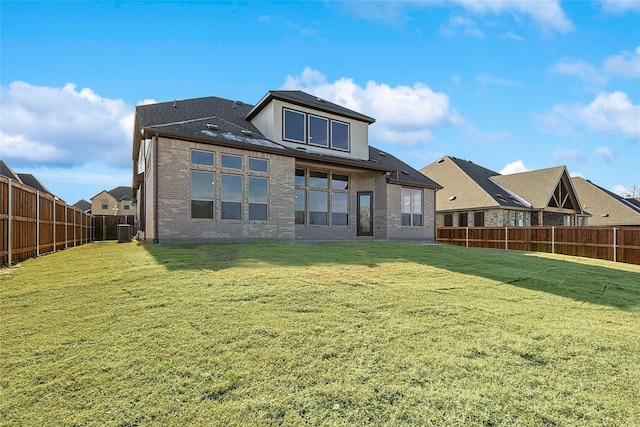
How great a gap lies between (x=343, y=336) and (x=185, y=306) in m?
2.13

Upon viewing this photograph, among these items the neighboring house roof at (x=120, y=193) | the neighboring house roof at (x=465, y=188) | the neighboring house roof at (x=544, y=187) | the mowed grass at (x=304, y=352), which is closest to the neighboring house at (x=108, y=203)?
the neighboring house roof at (x=120, y=193)

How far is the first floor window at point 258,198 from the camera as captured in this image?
1242cm

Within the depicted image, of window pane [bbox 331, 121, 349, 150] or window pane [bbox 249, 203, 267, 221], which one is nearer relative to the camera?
window pane [bbox 249, 203, 267, 221]

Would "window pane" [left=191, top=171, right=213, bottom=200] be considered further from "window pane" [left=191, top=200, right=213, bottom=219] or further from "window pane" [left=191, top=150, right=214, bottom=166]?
"window pane" [left=191, top=150, right=214, bottom=166]

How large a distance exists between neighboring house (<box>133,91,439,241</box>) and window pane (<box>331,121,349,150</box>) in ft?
0.16

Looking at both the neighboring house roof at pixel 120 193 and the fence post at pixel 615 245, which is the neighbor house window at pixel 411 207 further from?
the neighboring house roof at pixel 120 193

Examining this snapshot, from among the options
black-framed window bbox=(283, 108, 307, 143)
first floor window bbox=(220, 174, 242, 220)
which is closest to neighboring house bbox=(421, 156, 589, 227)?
black-framed window bbox=(283, 108, 307, 143)

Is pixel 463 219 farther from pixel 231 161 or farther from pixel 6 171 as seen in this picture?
pixel 6 171

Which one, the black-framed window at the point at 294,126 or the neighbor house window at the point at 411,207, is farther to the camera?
the neighbor house window at the point at 411,207

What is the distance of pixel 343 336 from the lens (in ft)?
12.1

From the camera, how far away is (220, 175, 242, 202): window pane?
11859 millimetres

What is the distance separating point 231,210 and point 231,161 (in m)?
1.76

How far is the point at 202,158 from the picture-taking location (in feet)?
37.7

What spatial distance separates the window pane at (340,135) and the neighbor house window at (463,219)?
12.9 metres
